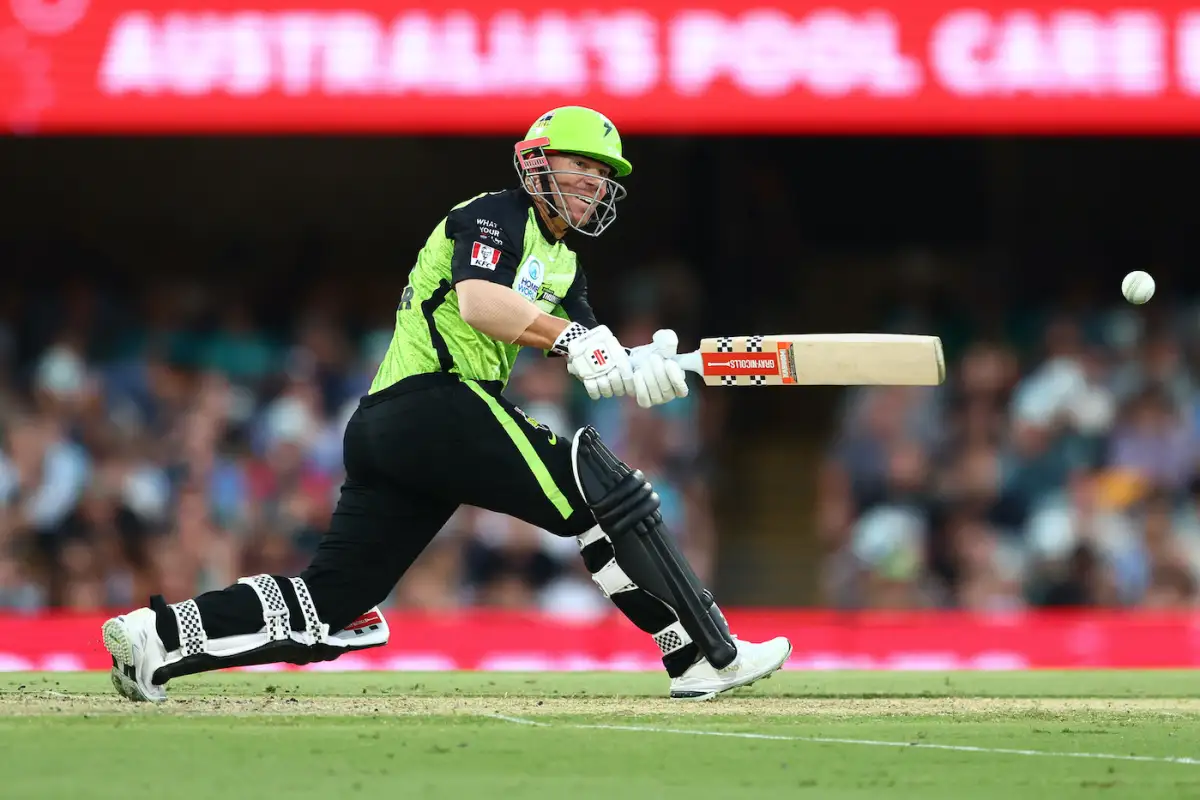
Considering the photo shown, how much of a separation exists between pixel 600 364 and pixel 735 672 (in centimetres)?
107

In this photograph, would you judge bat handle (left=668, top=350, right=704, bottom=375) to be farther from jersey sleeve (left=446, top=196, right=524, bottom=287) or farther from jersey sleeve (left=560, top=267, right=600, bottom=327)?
jersey sleeve (left=446, top=196, right=524, bottom=287)

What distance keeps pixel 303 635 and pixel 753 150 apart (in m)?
7.76

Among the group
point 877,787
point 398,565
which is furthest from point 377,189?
point 877,787

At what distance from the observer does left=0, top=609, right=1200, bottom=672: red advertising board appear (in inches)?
385

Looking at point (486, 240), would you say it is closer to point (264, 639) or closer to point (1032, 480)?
point (264, 639)

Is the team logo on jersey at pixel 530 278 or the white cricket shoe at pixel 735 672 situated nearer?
the team logo on jersey at pixel 530 278

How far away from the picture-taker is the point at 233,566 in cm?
1067

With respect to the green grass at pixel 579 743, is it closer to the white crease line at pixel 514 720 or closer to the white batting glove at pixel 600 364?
the white crease line at pixel 514 720

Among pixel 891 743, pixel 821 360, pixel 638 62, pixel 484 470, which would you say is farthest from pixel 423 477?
pixel 638 62

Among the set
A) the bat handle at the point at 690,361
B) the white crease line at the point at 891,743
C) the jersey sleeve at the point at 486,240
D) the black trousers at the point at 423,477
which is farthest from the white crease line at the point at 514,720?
the jersey sleeve at the point at 486,240

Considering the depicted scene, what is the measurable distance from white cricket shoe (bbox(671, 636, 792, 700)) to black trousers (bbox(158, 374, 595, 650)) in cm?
61

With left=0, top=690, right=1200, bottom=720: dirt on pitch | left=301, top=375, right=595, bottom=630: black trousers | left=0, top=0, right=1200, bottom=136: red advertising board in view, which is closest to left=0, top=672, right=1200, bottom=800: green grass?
left=0, top=690, right=1200, bottom=720: dirt on pitch

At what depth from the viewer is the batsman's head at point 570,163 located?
5715 millimetres

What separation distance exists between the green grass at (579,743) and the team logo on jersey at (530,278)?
4.07 ft
